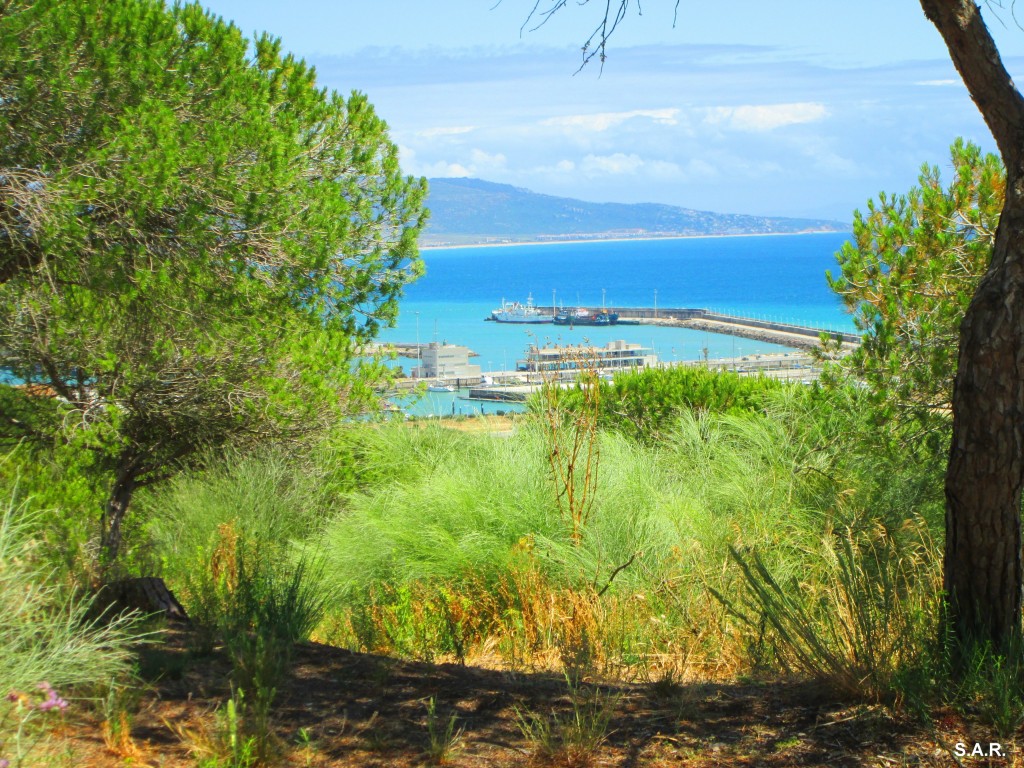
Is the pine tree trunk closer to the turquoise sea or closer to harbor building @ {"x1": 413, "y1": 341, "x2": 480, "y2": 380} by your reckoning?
harbor building @ {"x1": 413, "y1": 341, "x2": 480, "y2": 380}

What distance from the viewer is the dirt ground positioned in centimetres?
327

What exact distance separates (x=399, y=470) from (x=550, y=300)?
142m

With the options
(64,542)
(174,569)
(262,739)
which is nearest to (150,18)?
(64,542)

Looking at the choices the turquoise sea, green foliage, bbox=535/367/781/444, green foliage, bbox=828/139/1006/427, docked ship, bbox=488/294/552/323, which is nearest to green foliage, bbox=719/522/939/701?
green foliage, bbox=828/139/1006/427

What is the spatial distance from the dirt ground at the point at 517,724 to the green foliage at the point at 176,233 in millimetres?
3027

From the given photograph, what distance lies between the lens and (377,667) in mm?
4332

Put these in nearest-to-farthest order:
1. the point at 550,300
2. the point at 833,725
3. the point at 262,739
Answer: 1. the point at 262,739
2. the point at 833,725
3. the point at 550,300

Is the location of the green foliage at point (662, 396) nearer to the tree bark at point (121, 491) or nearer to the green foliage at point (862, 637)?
the tree bark at point (121, 491)

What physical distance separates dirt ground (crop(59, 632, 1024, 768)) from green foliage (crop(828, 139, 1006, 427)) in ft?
12.5

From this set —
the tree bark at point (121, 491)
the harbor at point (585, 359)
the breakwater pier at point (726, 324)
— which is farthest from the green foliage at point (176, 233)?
the breakwater pier at point (726, 324)

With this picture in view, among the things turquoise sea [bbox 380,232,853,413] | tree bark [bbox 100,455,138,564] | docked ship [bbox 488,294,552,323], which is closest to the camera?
tree bark [bbox 100,455,138,564]

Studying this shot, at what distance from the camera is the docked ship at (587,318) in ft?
Result: 327

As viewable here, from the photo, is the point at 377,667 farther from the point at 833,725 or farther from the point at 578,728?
the point at 833,725

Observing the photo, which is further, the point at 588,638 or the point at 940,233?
the point at 940,233
